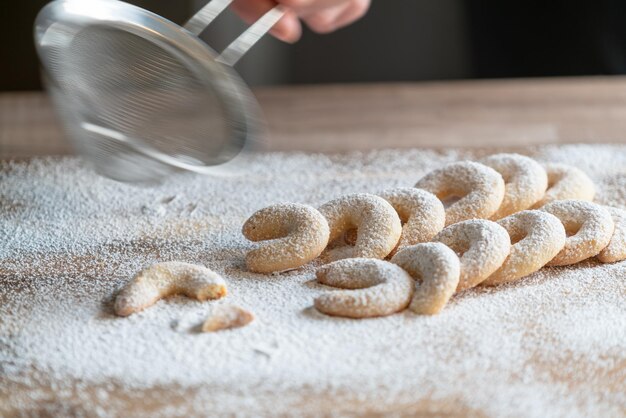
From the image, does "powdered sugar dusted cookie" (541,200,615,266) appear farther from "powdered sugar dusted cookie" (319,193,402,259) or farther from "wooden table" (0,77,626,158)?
"wooden table" (0,77,626,158)

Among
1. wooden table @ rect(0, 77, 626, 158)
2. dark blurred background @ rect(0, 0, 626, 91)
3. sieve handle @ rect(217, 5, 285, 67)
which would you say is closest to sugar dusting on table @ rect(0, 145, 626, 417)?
sieve handle @ rect(217, 5, 285, 67)

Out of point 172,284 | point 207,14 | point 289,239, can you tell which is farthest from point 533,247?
point 207,14

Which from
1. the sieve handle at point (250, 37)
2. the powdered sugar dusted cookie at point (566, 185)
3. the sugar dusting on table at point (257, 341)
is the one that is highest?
the sieve handle at point (250, 37)

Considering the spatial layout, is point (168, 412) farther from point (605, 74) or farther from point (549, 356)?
point (605, 74)

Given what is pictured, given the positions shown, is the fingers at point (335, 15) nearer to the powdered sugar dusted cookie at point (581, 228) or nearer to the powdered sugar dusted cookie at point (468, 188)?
the powdered sugar dusted cookie at point (468, 188)

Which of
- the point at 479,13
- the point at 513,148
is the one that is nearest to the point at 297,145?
the point at 513,148

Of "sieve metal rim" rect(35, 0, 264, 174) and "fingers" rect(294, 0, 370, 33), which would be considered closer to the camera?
"sieve metal rim" rect(35, 0, 264, 174)

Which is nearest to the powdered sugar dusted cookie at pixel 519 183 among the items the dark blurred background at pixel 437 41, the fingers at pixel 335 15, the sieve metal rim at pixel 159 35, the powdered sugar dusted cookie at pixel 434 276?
the powdered sugar dusted cookie at pixel 434 276
